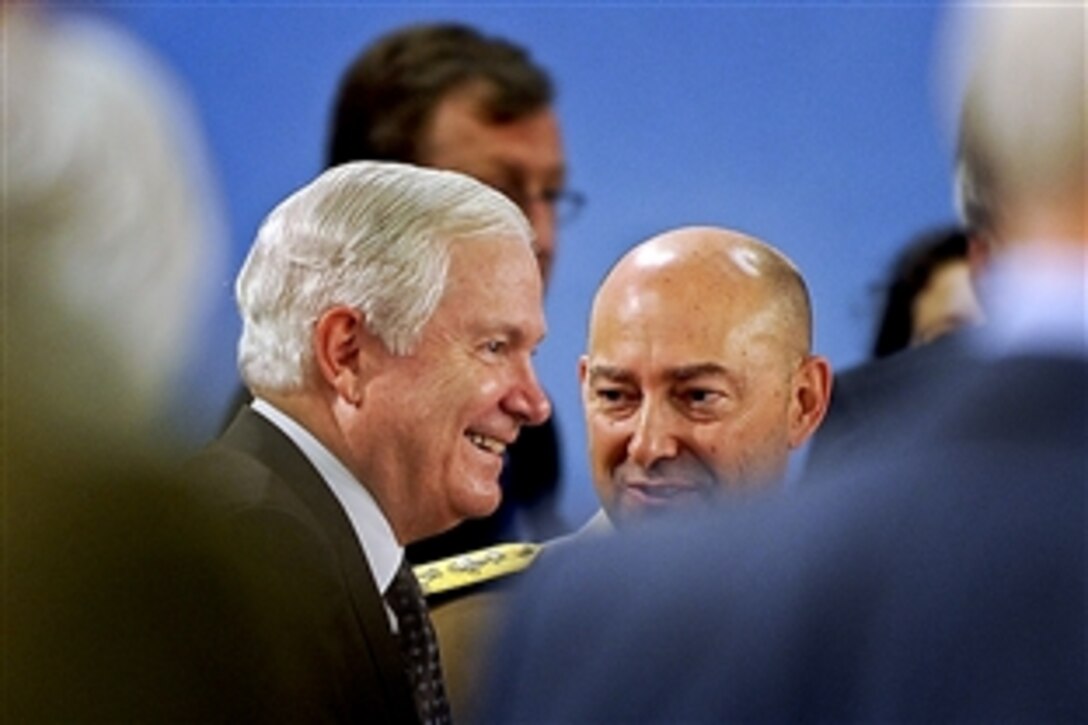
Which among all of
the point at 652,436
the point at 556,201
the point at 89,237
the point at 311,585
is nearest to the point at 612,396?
the point at 652,436

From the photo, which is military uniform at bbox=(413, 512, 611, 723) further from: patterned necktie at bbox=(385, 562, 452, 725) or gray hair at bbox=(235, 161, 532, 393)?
gray hair at bbox=(235, 161, 532, 393)

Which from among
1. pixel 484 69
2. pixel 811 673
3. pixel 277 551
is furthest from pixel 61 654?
pixel 484 69

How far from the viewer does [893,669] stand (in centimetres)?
62

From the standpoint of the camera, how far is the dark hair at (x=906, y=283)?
51.9 inches

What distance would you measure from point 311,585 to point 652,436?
269mm

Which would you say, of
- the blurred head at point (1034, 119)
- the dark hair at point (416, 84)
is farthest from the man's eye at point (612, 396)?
the blurred head at point (1034, 119)

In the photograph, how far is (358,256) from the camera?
1320 mm

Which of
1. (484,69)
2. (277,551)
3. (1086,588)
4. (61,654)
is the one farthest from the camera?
(484,69)

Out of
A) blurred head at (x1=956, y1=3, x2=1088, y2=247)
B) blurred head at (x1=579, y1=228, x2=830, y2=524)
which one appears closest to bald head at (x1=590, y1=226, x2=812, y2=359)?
blurred head at (x1=579, y1=228, x2=830, y2=524)

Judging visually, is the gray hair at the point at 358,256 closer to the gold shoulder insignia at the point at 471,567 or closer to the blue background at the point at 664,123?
the blue background at the point at 664,123

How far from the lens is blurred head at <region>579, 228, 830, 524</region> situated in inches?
52.5

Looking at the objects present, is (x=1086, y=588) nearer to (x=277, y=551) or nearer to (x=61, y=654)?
(x=61, y=654)

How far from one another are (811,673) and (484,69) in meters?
0.87

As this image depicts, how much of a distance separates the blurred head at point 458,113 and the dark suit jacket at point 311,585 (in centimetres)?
23
